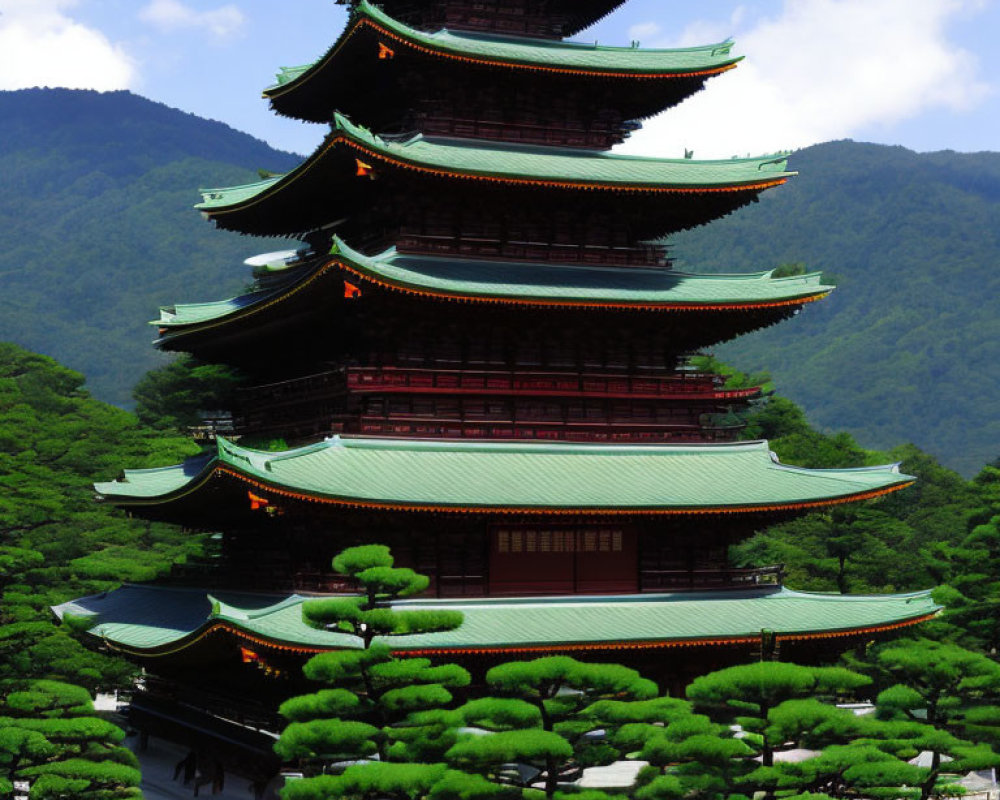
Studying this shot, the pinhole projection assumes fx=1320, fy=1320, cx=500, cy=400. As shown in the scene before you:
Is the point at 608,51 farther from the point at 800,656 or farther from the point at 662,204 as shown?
the point at 800,656

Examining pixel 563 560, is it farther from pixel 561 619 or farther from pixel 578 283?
pixel 578 283

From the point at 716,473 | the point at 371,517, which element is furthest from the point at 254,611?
the point at 716,473

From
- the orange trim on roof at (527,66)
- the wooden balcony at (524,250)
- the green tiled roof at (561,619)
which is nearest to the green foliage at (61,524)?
the green tiled roof at (561,619)

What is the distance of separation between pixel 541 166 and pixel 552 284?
3333 mm

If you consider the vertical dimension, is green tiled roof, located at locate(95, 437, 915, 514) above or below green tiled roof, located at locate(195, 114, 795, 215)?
below

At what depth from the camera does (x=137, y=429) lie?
90625 mm

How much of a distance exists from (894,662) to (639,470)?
7.40 m

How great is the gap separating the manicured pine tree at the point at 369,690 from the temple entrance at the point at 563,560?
6.02 m

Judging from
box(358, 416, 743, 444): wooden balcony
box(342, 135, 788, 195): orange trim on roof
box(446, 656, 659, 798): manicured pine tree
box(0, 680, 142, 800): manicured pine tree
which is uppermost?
box(342, 135, 788, 195): orange trim on roof

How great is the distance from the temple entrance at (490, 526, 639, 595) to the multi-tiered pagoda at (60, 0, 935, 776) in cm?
6

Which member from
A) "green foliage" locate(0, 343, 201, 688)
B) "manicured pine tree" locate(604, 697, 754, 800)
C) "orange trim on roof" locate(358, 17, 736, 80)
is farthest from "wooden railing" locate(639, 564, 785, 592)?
"green foliage" locate(0, 343, 201, 688)

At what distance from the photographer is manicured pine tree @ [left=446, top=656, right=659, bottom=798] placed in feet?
74.2

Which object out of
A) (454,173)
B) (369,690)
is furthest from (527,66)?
(369,690)

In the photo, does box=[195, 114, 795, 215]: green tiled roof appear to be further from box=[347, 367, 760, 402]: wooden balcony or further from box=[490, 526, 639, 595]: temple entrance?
box=[490, 526, 639, 595]: temple entrance
